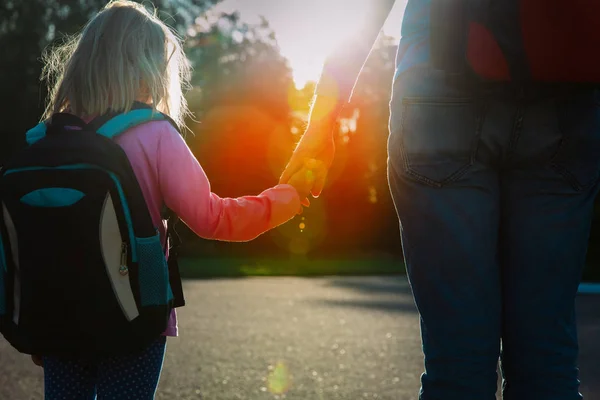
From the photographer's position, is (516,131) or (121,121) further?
(121,121)

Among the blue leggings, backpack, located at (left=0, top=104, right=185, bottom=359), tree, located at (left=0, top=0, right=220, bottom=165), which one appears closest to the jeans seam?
backpack, located at (left=0, top=104, right=185, bottom=359)

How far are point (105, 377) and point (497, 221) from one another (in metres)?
1.08

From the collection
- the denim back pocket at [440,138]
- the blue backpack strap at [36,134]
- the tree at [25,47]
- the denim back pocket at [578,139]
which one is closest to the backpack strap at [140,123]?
the blue backpack strap at [36,134]

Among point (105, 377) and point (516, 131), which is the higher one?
point (516, 131)

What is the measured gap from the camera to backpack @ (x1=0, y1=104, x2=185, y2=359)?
7.32ft

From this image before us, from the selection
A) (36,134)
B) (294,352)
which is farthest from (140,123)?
(294,352)

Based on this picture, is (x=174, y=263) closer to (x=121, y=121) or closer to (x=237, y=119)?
(x=121, y=121)

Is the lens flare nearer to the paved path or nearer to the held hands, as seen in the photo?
the paved path

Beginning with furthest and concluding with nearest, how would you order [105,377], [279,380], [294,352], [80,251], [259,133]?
1. [259,133]
2. [294,352]
3. [279,380]
4. [105,377]
5. [80,251]

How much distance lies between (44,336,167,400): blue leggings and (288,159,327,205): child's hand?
1.91 ft

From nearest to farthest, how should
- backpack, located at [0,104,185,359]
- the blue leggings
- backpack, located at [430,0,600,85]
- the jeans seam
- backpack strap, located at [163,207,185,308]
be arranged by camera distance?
backpack, located at [430,0,600,85] → the jeans seam → backpack, located at [0,104,185,359] → the blue leggings → backpack strap, located at [163,207,185,308]

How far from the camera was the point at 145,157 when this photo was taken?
236 centimetres

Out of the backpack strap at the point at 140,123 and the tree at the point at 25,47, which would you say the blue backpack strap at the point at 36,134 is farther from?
the tree at the point at 25,47

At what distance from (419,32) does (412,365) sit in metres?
4.03
